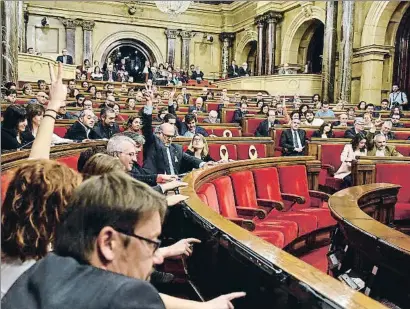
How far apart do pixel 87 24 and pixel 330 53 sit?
29.4 feet

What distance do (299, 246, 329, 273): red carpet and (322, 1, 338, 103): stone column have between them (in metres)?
8.58

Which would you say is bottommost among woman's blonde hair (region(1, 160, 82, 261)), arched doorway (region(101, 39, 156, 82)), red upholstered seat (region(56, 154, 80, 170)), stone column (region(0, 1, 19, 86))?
red upholstered seat (region(56, 154, 80, 170))

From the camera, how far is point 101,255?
80 centimetres

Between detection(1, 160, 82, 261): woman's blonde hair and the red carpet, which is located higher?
detection(1, 160, 82, 261): woman's blonde hair

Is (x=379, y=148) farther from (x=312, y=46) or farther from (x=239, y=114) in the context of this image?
(x=312, y=46)

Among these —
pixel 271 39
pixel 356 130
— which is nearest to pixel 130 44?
pixel 271 39

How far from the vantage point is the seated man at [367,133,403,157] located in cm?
496

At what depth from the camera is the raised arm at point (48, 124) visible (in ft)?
5.11

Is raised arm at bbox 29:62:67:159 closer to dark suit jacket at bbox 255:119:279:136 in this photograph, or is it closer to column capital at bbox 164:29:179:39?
dark suit jacket at bbox 255:119:279:136

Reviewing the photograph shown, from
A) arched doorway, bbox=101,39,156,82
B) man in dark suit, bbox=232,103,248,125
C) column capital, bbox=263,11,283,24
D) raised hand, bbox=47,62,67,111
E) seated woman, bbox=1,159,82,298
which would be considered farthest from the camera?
arched doorway, bbox=101,39,156,82

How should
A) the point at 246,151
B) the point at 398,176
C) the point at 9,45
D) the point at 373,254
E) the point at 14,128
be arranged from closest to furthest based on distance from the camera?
the point at 373,254 < the point at 14,128 < the point at 398,176 < the point at 246,151 < the point at 9,45

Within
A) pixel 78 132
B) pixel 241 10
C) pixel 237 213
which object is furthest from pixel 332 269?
pixel 241 10

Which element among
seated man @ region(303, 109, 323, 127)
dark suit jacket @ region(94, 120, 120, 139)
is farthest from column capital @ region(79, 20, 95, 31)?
dark suit jacket @ region(94, 120, 120, 139)

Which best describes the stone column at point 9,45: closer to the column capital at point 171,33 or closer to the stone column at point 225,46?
the column capital at point 171,33
